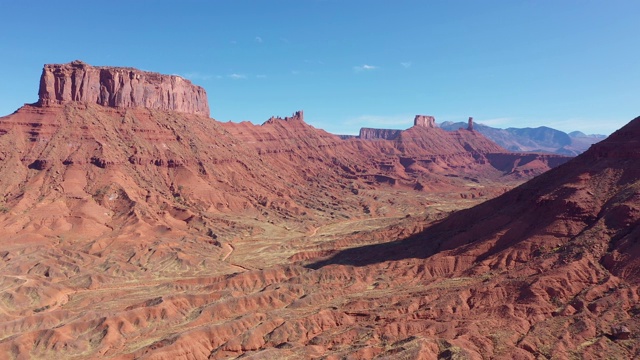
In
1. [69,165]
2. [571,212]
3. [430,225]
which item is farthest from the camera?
[69,165]

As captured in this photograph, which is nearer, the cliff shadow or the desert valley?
the desert valley

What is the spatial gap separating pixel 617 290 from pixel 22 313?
107480mm

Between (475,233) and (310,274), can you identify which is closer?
(310,274)

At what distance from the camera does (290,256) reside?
13312 centimetres

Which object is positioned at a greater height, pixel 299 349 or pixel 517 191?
pixel 517 191

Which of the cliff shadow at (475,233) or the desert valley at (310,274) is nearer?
the desert valley at (310,274)

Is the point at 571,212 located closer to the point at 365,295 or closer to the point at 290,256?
the point at 365,295

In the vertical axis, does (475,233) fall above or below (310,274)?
above

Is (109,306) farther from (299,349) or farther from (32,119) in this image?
(32,119)

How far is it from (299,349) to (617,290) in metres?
48.8

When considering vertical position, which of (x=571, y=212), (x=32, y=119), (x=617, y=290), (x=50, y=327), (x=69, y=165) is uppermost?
(x=32, y=119)

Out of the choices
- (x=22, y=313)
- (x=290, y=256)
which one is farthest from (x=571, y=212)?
(x=22, y=313)

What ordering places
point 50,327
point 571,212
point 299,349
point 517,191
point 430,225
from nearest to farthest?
point 299,349 → point 50,327 → point 571,212 → point 517,191 → point 430,225

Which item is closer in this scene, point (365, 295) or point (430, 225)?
point (365, 295)
